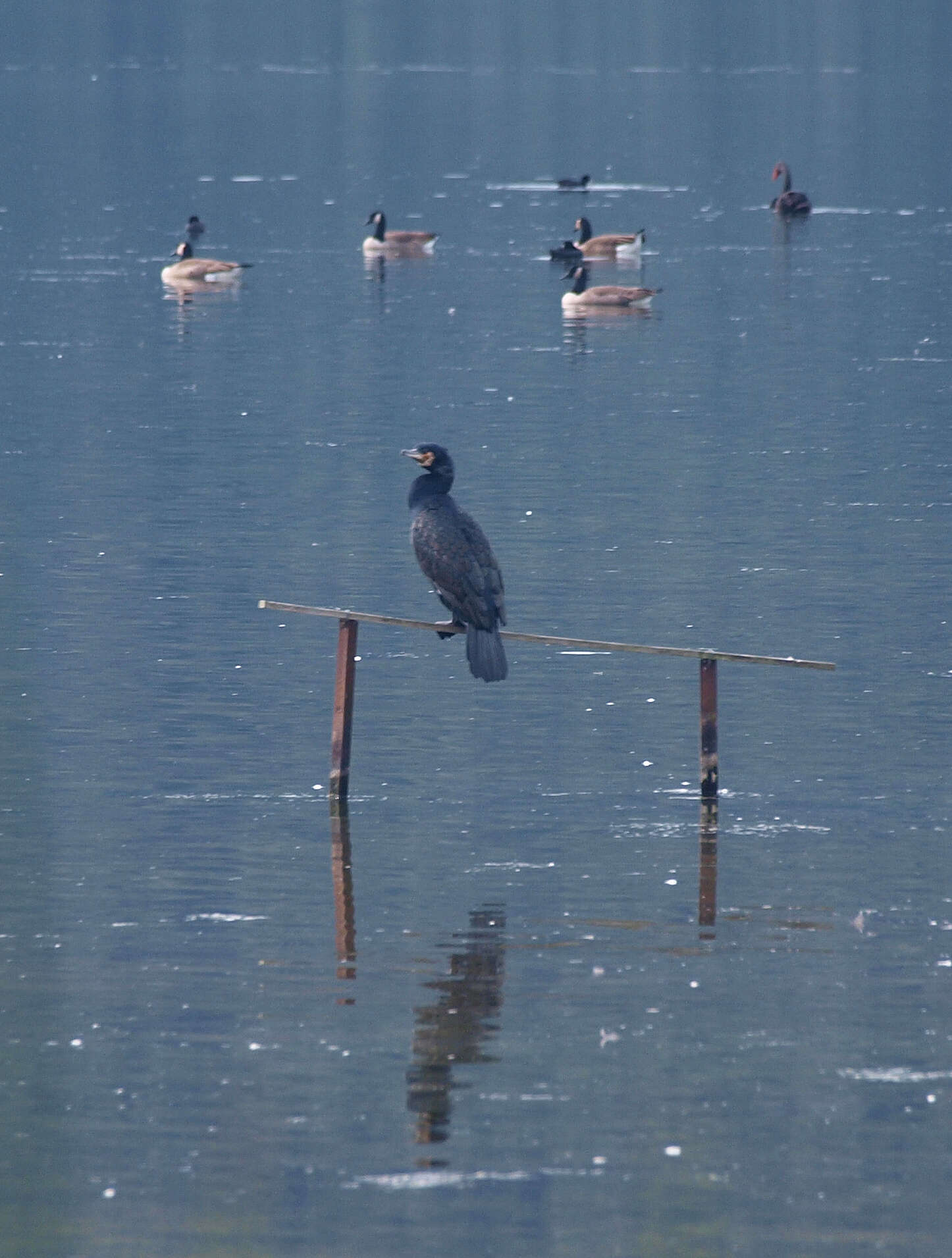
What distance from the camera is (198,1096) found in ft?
38.7

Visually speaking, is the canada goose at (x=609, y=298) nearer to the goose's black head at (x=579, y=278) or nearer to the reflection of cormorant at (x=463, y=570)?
the goose's black head at (x=579, y=278)

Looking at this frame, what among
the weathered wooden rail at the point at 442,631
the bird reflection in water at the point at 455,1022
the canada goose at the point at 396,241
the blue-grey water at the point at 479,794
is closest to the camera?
the blue-grey water at the point at 479,794

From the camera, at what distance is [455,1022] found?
1266 cm

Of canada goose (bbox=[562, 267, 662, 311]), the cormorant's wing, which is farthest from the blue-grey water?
the cormorant's wing

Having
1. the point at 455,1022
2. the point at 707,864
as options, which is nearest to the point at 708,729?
the point at 707,864

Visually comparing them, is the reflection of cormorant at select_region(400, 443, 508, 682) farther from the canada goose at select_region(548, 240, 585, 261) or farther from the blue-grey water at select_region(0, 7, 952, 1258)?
the canada goose at select_region(548, 240, 585, 261)

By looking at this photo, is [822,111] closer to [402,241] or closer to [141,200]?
[141,200]

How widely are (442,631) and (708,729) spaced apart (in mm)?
1811

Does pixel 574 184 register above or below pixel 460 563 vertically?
above

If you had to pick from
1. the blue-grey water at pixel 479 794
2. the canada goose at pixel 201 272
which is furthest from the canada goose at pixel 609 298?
the canada goose at pixel 201 272

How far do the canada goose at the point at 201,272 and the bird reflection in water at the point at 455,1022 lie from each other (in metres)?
36.9

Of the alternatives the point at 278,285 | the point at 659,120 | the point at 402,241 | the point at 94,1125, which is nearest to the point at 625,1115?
the point at 94,1125

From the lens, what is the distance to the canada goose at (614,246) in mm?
53312

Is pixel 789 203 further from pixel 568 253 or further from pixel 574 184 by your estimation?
pixel 568 253
